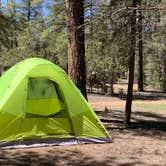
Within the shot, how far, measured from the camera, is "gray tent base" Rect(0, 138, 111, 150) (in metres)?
8.42

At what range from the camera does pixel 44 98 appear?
965 cm

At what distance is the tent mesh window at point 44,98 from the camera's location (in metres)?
9.27

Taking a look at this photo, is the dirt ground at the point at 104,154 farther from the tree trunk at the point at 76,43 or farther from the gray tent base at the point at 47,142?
the tree trunk at the point at 76,43

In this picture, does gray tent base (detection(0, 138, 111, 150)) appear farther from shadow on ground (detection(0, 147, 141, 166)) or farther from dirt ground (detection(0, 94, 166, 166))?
shadow on ground (detection(0, 147, 141, 166))

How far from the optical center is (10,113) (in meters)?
8.67

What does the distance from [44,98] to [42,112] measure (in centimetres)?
48

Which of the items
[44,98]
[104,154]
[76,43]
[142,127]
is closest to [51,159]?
[104,154]

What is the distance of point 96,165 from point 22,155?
1.44 m

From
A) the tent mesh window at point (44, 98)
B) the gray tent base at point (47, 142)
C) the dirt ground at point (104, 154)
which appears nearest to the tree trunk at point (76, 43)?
the tent mesh window at point (44, 98)

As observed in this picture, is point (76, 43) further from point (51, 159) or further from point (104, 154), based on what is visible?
point (51, 159)

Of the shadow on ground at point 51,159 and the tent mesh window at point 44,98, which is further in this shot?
the tent mesh window at point 44,98

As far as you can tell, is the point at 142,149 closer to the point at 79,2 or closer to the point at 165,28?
the point at 165,28

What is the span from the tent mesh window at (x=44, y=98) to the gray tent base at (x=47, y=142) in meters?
0.62

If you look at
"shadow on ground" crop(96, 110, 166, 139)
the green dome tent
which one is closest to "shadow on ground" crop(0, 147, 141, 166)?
the green dome tent
